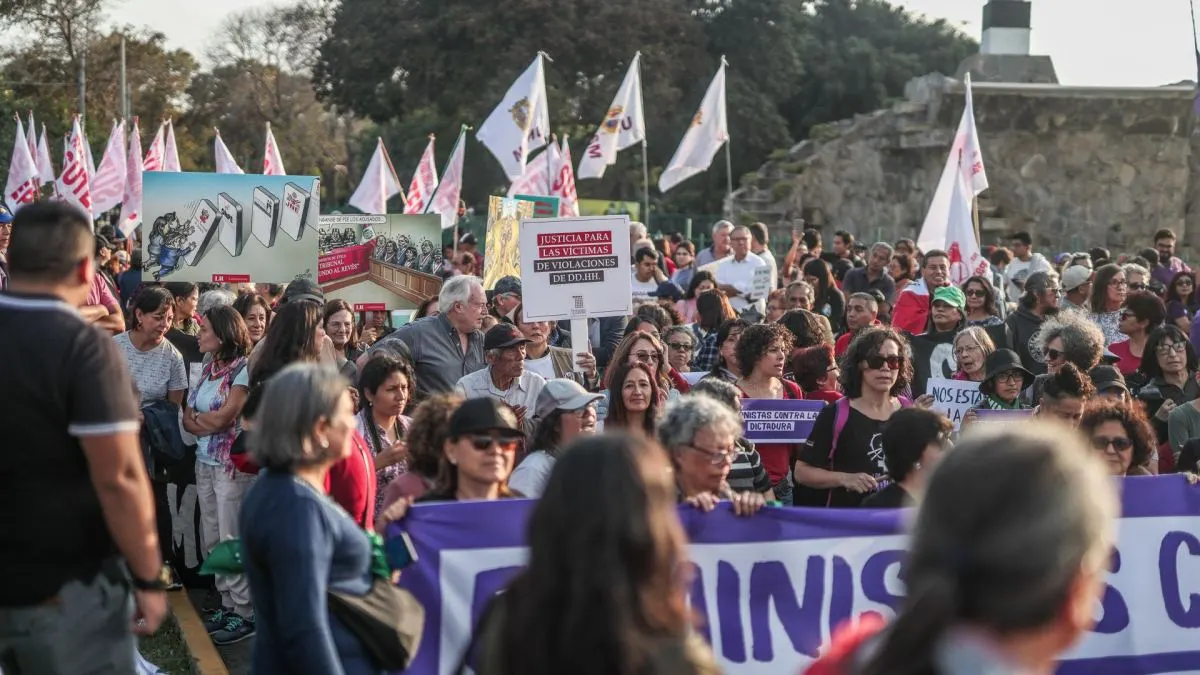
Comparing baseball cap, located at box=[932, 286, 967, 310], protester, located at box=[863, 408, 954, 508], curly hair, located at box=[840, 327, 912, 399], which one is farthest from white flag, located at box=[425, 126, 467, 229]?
protester, located at box=[863, 408, 954, 508]

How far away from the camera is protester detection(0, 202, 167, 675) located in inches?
157

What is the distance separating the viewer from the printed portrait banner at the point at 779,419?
304 inches

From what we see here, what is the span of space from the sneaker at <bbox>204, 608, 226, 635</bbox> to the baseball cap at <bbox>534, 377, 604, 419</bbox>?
275cm

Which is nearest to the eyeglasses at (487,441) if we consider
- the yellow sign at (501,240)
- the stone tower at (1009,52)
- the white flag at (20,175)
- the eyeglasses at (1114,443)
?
the eyeglasses at (1114,443)

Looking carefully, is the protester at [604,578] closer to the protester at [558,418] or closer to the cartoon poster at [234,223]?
the protester at [558,418]

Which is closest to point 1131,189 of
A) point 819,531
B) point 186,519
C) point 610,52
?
point 610,52

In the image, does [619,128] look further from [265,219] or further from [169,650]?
[169,650]

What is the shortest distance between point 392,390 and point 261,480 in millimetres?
2738

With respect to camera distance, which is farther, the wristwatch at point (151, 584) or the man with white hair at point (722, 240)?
the man with white hair at point (722, 240)

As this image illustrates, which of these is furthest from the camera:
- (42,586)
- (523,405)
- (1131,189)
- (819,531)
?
(1131,189)

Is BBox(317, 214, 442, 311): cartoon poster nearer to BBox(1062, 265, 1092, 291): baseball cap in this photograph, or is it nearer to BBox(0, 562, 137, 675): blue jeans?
BBox(1062, 265, 1092, 291): baseball cap

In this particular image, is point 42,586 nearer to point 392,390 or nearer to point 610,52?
point 392,390

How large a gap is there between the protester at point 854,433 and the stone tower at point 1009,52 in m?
23.8

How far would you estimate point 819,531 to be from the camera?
541 cm
